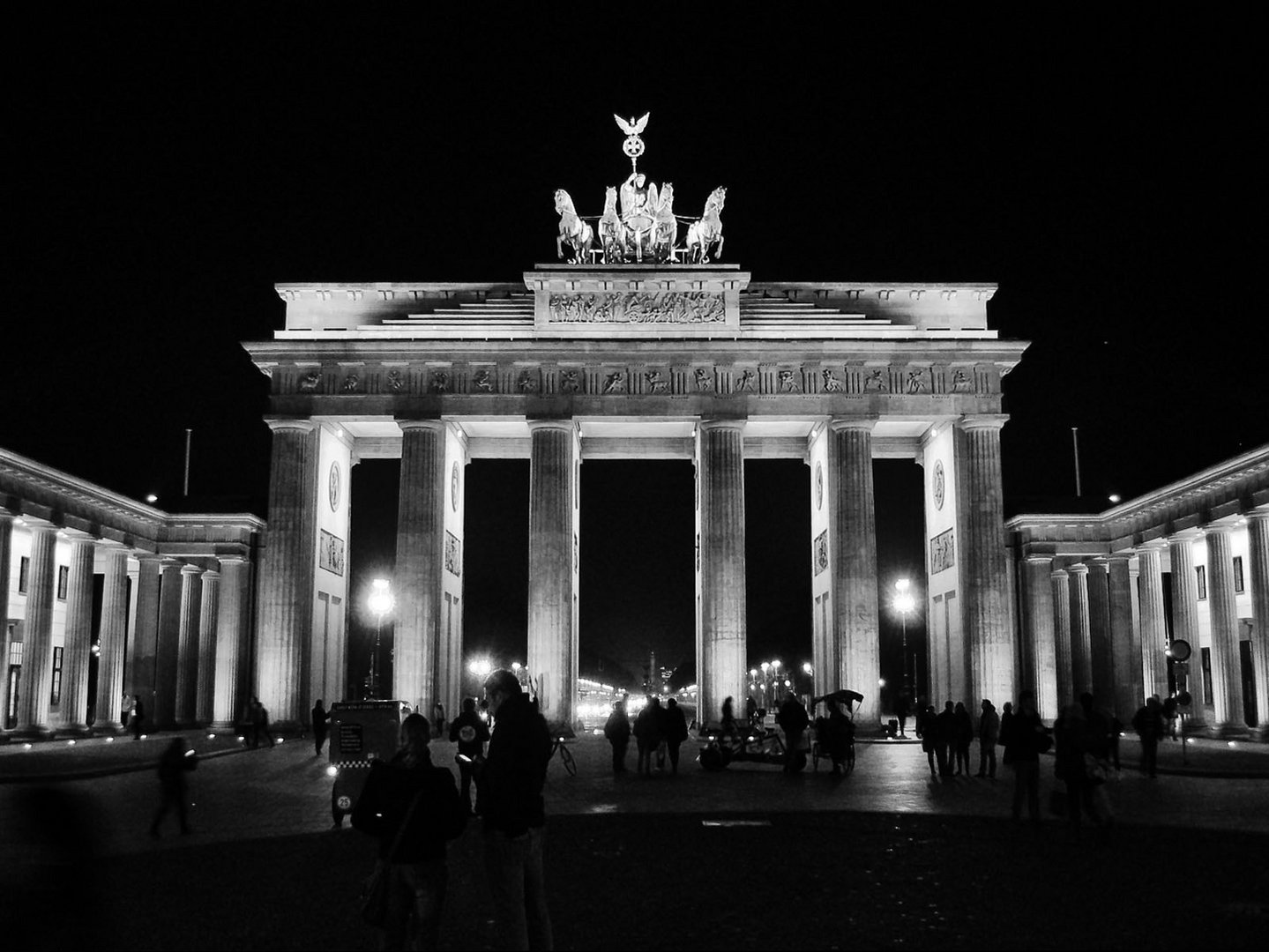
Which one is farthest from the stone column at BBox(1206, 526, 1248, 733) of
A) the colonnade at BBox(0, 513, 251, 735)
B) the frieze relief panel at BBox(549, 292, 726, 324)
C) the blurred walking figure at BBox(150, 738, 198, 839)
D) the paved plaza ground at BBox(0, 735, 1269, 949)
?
the blurred walking figure at BBox(150, 738, 198, 839)

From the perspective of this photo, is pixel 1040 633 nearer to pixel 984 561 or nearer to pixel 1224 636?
pixel 984 561

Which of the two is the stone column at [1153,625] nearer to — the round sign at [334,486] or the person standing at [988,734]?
the person standing at [988,734]

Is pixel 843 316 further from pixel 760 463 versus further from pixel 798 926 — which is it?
pixel 798 926

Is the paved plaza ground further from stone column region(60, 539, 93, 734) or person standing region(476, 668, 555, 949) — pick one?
stone column region(60, 539, 93, 734)

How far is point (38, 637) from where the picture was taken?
154 feet

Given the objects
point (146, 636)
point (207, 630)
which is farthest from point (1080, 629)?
point (146, 636)

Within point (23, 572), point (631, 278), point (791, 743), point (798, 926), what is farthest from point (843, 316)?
point (798, 926)

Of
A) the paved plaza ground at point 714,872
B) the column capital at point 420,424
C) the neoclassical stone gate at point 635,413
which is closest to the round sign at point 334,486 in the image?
the neoclassical stone gate at point 635,413

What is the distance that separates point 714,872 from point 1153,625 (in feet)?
145

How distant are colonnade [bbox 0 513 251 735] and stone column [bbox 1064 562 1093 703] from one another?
121 feet

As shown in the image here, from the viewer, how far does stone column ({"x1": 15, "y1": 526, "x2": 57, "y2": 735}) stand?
45938 mm

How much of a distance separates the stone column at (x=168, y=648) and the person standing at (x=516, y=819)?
1932 inches

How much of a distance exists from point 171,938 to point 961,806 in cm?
1454

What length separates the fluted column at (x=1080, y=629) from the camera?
5691 centimetres
